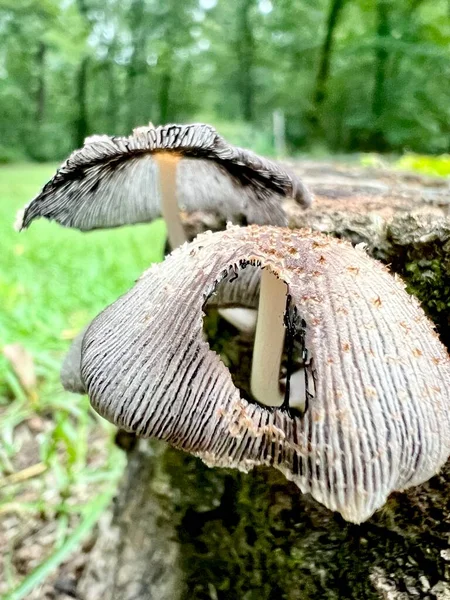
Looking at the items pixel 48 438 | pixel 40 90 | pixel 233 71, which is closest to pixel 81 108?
pixel 40 90

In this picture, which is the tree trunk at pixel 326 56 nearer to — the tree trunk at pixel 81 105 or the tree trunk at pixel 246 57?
the tree trunk at pixel 246 57

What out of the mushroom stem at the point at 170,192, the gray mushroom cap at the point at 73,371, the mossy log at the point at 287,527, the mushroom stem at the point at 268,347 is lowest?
the mossy log at the point at 287,527

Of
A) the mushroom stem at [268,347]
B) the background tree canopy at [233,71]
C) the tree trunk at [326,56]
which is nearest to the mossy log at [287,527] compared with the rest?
the mushroom stem at [268,347]

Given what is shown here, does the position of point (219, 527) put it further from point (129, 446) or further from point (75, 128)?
point (75, 128)

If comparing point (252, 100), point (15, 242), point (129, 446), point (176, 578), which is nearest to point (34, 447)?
point (129, 446)

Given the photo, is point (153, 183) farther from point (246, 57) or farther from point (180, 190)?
point (246, 57)

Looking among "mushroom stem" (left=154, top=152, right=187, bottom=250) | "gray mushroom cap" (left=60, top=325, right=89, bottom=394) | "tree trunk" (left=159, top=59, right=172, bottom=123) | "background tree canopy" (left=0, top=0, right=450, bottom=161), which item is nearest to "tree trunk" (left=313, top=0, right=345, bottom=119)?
"background tree canopy" (left=0, top=0, right=450, bottom=161)

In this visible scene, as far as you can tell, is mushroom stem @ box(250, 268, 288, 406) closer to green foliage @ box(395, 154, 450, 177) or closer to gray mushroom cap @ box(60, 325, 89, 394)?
gray mushroom cap @ box(60, 325, 89, 394)

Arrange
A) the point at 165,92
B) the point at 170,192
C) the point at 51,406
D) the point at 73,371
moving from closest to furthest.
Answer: the point at 73,371
the point at 170,192
the point at 51,406
the point at 165,92
